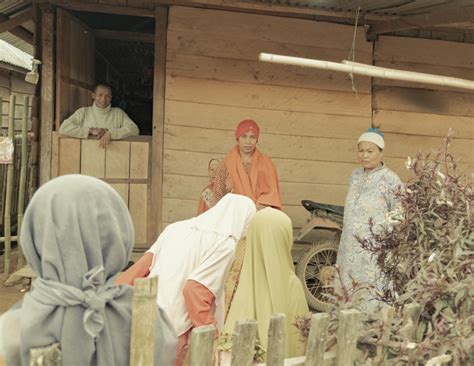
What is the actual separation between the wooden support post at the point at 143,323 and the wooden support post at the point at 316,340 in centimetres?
58

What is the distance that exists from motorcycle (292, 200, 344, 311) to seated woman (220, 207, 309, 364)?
2.81 meters

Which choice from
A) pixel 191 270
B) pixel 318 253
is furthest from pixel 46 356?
pixel 318 253

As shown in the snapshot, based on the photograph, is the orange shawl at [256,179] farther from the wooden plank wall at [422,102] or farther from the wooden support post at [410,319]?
the wooden support post at [410,319]

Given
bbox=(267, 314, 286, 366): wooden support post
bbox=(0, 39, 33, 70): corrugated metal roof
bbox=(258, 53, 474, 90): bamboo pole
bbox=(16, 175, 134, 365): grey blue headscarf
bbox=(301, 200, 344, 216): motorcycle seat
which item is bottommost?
bbox=(267, 314, 286, 366): wooden support post

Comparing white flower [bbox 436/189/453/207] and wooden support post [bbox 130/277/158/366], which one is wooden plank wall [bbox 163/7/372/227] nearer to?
white flower [bbox 436/189/453/207]

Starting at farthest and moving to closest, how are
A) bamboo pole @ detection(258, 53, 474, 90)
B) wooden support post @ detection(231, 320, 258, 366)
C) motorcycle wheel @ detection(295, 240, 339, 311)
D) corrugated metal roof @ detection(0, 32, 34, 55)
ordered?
corrugated metal roof @ detection(0, 32, 34, 55) → motorcycle wheel @ detection(295, 240, 339, 311) → bamboo pole @ detection(258, 53, 474, 90) → wooden support post @ detection(231, 320, 258, 366)

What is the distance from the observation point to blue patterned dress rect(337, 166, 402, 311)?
189 inches

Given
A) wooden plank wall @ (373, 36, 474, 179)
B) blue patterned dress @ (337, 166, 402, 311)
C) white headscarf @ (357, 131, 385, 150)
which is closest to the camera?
blue patterned dress @ (337, 166, 402, 311)

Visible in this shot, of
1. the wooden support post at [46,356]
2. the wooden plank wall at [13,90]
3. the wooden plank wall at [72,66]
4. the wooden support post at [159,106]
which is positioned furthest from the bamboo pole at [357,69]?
the wooden plank wall at [13,90]

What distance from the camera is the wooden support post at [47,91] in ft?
21.3

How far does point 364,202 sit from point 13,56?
1066cm

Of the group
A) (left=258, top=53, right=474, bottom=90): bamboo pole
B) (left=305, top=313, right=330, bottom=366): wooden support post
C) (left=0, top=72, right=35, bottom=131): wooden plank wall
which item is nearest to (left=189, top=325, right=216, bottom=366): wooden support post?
(left=305, top=313, right=330, bottom=366): wooden support post

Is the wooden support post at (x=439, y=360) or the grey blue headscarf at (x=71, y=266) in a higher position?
the grey blue headscarf at (x=71, y=266)

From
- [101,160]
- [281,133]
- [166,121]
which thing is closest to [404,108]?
[281,133]
